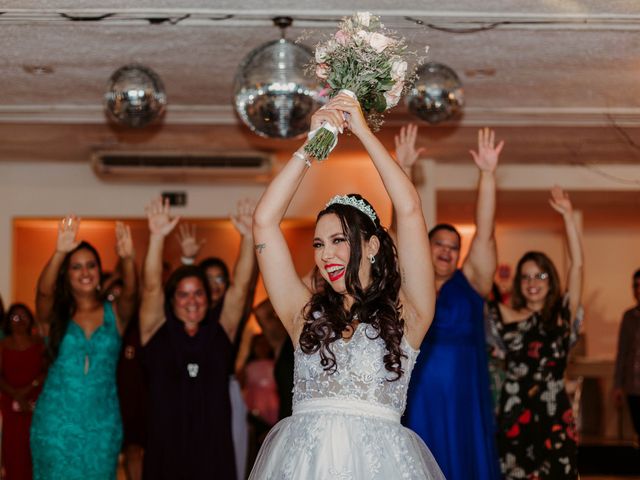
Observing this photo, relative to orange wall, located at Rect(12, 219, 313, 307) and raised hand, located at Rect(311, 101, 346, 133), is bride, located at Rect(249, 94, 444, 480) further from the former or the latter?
orange wall, located at Rect(12, 219, 313, 307)

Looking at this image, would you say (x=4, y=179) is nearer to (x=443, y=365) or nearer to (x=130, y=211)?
(x=130, y=211)

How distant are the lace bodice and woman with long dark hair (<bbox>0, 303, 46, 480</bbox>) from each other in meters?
4.37

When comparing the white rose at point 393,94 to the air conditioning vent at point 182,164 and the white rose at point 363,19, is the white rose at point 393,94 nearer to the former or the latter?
the white rose at point 363,19

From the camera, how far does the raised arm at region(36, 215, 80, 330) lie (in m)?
4.43

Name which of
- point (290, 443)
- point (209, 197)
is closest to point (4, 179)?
point (209, 197)

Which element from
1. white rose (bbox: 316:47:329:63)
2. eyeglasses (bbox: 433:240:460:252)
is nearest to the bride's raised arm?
white rose (bbox: 316:47:329:63)

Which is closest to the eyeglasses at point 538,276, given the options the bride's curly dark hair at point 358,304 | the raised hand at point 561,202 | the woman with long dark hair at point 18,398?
the raised hand at point 561,202

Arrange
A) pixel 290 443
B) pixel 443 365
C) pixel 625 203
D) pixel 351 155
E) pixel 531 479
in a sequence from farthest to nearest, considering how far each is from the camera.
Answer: pixel 625 203
pixel 351 155
pixel 531 479
pixel 443 365
pixel 290 443

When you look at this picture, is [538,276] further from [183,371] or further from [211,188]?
[211,188]

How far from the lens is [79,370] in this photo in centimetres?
466

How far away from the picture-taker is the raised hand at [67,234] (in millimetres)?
4418

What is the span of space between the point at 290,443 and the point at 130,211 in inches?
242

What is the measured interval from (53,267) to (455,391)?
1.87m

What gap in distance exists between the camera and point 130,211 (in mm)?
8562
